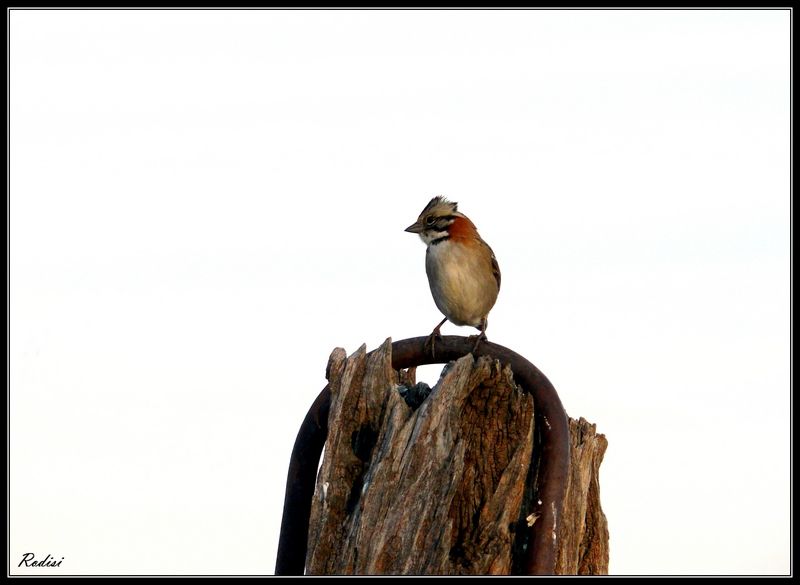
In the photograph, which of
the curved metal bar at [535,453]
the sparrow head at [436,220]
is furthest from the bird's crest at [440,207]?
the curved metal bar at [535,453]

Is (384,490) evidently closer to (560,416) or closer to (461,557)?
(461,557)

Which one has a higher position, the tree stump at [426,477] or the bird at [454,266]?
the bird at [454,266]

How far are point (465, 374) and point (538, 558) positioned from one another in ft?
2.83

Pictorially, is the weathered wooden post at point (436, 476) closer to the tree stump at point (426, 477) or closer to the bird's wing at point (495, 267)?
the tree stump at point (426, 477)

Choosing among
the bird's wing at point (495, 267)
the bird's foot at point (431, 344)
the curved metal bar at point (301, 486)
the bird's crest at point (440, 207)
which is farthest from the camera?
the bird's wing at point (495, 267)

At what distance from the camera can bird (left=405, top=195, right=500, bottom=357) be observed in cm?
904

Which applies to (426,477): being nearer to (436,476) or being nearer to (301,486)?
(436,476)

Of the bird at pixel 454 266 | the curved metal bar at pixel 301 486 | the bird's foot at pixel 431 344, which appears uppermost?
the bird at pixel 454 266

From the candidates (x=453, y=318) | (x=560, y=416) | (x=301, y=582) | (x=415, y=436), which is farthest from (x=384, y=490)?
(x=453, y=318)

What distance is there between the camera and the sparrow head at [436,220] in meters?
8.80

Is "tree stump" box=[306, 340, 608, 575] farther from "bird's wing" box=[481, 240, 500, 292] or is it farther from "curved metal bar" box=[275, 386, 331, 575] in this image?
"bird's wing" box=[481, 240, 500, 292]

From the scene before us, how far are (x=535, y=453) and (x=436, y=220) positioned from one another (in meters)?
4.58

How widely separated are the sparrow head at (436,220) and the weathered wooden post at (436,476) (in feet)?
12.9

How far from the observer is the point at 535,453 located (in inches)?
180
